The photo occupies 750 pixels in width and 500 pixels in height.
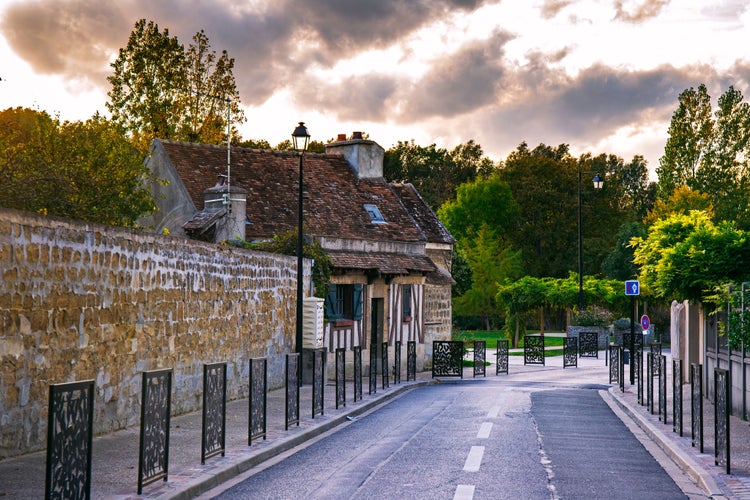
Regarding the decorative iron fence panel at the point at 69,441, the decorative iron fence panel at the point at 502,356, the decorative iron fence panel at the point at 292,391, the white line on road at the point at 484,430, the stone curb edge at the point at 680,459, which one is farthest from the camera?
the decorative iron fence panel at the point at 502,356

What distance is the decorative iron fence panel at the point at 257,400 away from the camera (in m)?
11.4

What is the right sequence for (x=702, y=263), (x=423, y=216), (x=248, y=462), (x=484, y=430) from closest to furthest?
(x=248, y=462) → (x=484, y=430) → (x=702, y=263) → (x=423, y=216)

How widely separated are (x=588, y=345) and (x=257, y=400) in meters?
32.0

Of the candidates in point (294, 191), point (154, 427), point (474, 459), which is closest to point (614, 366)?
point (294, 191)

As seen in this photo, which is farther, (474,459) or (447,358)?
(447,358)

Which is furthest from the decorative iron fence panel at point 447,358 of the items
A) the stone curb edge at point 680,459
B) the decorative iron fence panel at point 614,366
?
the stone curb edge at point 680,459

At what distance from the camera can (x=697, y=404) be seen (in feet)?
36.9

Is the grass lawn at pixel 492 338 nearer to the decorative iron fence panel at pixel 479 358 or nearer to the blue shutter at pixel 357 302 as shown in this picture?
the decorative iron fence panel at pixel 479 358

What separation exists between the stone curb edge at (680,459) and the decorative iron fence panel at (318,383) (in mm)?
5205

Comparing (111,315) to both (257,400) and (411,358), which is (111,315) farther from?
(411,358)

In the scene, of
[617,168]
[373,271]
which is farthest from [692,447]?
[617,168]

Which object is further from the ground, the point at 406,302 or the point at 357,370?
the point at 406,302

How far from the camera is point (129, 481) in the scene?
8484mm

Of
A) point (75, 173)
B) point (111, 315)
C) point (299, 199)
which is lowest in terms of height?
point (111, 315)
